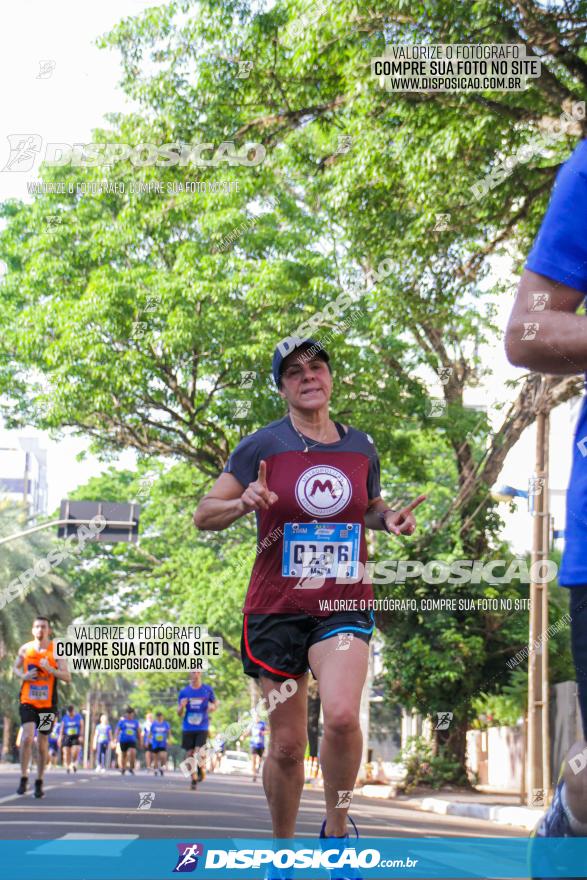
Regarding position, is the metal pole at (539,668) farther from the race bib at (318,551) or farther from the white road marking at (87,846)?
the race bib at (318,551)

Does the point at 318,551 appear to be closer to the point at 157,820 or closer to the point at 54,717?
the point at 157,820

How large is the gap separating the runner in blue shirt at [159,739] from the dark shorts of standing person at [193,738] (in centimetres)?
857

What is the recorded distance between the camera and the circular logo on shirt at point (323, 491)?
479cm

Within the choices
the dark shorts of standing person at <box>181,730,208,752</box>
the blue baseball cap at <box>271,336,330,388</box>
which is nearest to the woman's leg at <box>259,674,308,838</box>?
the blue baseball cap at <box>271,336,330,388</box>

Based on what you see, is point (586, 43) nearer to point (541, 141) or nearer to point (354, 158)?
point (541, 141)

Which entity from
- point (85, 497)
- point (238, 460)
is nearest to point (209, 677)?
point (85, 497)

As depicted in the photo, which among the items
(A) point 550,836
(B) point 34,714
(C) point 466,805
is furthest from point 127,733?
(A) point 550,836

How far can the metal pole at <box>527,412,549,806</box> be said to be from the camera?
15.0 meters

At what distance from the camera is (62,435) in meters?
24.5

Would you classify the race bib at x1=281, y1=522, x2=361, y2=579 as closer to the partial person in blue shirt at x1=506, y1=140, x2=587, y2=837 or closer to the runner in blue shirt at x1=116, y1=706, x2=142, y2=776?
the partial person in blue shirt at x1=506, y1=140, x2=587, y2=837

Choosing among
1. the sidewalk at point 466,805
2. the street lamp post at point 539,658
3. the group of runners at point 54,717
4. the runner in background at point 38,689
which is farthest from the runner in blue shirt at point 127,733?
the runner in background at point 38,689

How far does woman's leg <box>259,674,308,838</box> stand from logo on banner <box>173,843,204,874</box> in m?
0.28

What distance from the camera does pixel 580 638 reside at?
2174 millimetres

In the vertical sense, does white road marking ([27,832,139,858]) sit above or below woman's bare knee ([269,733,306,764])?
below
